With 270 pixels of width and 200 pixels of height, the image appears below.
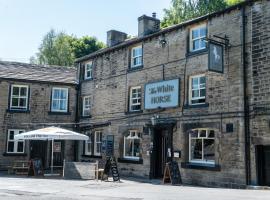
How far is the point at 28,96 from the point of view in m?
25.9

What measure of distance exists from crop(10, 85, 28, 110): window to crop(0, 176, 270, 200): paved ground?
866 centimetres

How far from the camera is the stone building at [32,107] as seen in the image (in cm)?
2514

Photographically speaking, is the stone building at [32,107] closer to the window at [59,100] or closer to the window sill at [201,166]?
the window at [59,100]

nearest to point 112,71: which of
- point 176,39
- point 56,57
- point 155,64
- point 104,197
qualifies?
point 155,64

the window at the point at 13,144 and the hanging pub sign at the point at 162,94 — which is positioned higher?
the hanging pub sign at the point at 162,94

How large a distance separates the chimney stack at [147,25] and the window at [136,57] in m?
0.87

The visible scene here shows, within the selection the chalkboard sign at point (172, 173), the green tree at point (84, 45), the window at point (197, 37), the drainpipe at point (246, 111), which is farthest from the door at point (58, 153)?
the green tree at point (84, 45)

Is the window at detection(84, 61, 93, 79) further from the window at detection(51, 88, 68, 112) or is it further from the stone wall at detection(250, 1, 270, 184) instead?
the stone wall at detection(250, 1, 270, 184)

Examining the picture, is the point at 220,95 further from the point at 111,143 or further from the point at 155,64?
the point at 111,143

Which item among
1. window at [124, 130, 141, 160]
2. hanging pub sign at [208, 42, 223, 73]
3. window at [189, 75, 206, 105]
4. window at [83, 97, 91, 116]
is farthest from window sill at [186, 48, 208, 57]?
window at [83, 97, 91, 116]

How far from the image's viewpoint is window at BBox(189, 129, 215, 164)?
1742 cm

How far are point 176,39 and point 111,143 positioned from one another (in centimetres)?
711

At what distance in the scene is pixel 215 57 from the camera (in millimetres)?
16469

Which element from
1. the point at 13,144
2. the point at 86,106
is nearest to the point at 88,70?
the point at 86,106
